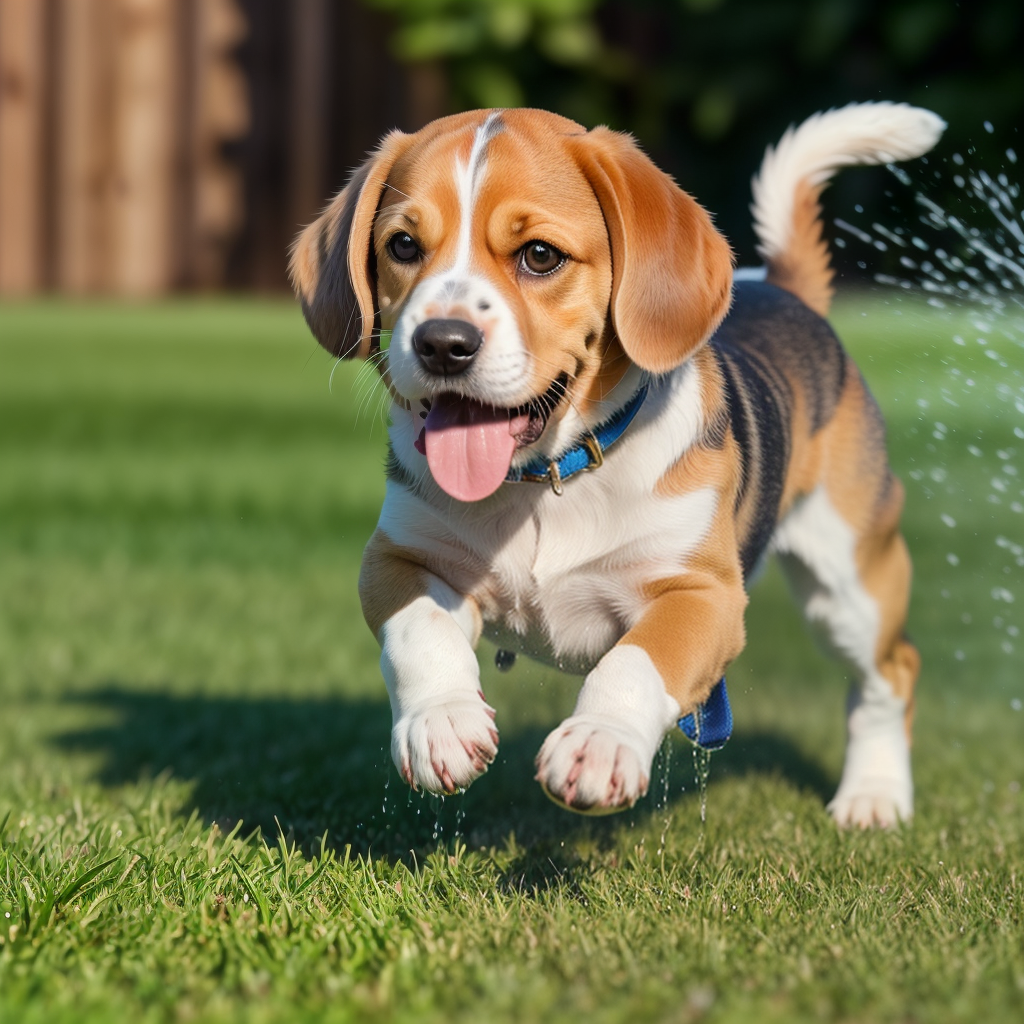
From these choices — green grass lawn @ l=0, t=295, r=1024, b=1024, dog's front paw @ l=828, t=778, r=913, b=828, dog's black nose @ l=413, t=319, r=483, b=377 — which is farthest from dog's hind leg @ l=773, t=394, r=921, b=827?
dog's black nose @ l=413, t=319, r=483, b=377

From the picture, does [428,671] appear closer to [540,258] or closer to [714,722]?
[714,722]

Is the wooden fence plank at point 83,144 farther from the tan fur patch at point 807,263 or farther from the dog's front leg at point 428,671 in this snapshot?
the dog's front leg at point 428,671

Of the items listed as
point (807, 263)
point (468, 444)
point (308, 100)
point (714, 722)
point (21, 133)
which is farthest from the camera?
point (308, 100)

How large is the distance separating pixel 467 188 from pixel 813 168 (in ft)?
5.19

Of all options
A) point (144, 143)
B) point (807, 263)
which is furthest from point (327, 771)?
point (144, 143)

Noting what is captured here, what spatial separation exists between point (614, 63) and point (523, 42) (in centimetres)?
100

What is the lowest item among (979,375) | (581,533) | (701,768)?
(979,375)

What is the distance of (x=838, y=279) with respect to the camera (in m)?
4.65

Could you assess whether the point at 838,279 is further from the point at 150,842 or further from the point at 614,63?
the point at 614,63

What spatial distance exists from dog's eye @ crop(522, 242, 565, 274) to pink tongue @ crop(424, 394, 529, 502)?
0.28 m

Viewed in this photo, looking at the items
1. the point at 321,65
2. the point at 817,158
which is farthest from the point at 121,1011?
the point at 321,65

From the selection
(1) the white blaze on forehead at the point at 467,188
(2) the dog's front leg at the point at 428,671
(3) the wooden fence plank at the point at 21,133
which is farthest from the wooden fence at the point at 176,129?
(2) the dog's front leg at the point at 428,671

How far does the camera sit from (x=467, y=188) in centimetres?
301

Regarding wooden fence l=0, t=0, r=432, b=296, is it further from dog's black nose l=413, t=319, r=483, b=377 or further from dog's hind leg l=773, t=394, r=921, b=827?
dog's black nose l=413, t=319, r=483, b=377
